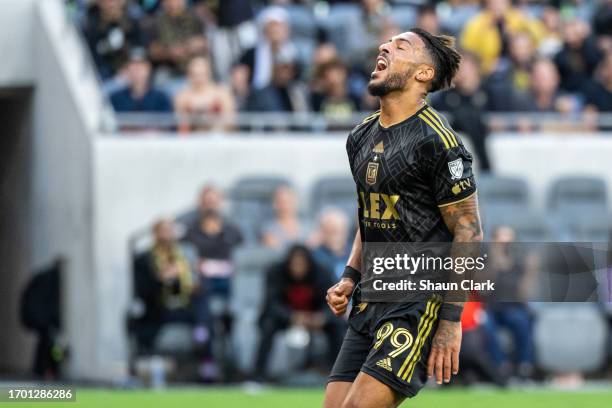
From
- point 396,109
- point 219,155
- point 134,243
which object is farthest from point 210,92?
point 396,109

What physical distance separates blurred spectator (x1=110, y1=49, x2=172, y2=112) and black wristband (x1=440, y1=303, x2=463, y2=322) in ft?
29.3

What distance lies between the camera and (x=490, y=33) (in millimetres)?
16453

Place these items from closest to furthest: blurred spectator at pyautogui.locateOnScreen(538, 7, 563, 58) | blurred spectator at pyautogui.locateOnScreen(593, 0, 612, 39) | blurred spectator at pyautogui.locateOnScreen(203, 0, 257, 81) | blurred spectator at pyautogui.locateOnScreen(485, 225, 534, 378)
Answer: blurred spectator at pyautogui.locateOnScreen(485, 225, 534, 378) < blurred spectator at pyautogui.locateOnScreen(203, 0, 257, 81) < blurred spectator at pyautogui.locateOnScreen(538, 7, 563, 58) < blurred spectator at pyautogui.locateOnScreen(593, 0, 612, 39)

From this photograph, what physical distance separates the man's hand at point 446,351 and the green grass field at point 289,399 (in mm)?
4987

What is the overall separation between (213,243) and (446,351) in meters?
7.79

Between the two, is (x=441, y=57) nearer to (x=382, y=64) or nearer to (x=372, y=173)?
(x=382, y=64)

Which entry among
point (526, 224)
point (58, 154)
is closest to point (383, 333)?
point (526, 224)

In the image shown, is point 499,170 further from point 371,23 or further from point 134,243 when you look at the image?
point 134,243

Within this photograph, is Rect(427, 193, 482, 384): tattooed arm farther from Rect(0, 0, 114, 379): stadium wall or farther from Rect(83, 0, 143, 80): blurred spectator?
Rect(83, 0, 143, 80): blurred spectator

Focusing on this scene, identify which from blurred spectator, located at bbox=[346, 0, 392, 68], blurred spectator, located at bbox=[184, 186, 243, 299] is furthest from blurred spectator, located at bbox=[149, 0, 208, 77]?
blurred spectator, located at bbox=[184, 186, 243, 299]

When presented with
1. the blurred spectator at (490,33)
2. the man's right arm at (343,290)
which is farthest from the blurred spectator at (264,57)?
the man's right arm at (343,290)

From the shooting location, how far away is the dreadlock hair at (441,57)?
6.75m

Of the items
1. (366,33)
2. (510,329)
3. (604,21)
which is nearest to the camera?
(510,329)

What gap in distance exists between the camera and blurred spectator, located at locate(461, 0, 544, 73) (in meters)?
16.4
